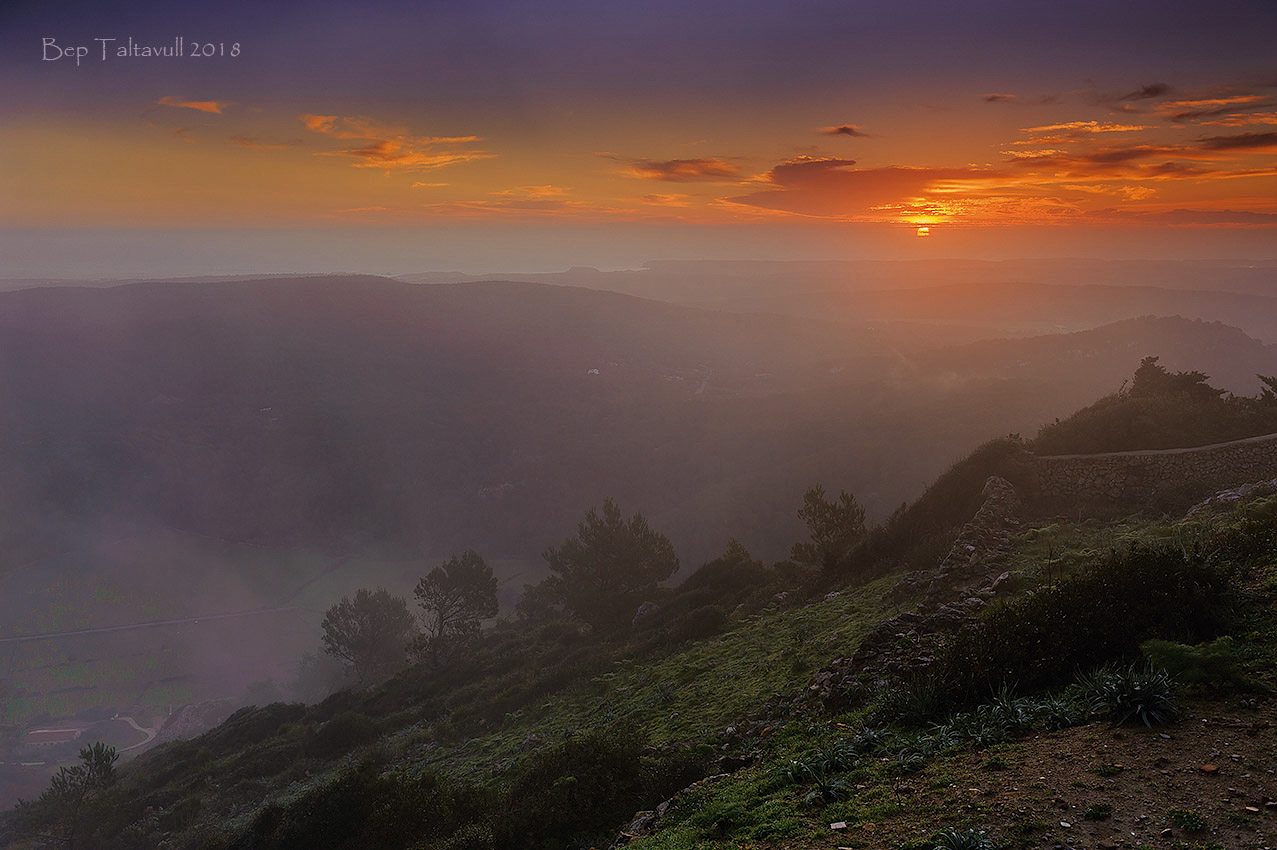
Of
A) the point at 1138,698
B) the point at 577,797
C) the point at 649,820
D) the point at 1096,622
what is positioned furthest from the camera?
the point at 577,797

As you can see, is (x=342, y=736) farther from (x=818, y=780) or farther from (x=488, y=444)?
(x=488, y=444)

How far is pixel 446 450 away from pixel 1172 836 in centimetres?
18103

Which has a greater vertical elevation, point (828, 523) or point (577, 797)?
point (577, 797)

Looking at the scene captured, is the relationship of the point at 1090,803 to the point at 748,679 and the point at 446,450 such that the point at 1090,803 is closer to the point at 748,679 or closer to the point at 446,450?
the point at 748,679

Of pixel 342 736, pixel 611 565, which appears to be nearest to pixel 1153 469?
pixel 611 565

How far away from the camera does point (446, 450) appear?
176375 mm

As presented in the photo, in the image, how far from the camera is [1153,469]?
63.6 ft

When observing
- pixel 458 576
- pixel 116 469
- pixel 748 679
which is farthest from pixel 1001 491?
pixel 116 469

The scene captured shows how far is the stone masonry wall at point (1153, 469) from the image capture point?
59.9 feet

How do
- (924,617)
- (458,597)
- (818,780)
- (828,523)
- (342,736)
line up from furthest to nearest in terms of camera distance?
(458,597)
(828,523)
(342,736)
(924,617)
(818,780)

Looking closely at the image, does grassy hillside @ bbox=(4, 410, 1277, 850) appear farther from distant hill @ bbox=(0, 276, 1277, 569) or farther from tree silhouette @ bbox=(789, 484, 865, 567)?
distant hill @ bbox=(0, 276, 1277, 569)

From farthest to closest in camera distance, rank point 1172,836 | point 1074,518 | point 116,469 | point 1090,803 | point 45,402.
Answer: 1. point 45,402
2. point 116,469
3. point 1074,518
4. point 1090,803
5. point 1172,836

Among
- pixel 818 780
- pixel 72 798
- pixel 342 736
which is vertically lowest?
pixel 72 798

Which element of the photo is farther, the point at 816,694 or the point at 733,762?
the point at 816,694
